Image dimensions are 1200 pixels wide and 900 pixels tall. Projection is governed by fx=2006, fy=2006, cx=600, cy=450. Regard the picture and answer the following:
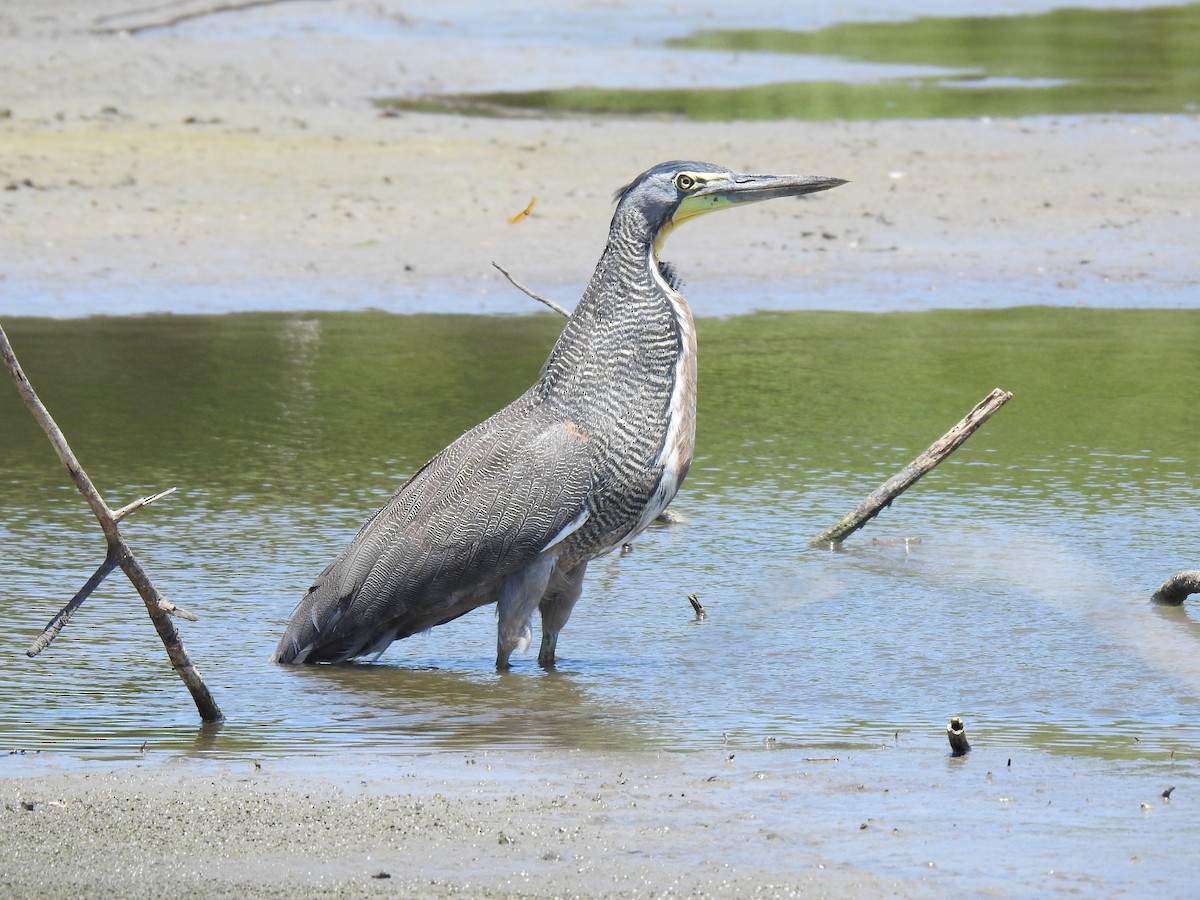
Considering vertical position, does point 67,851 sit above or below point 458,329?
above

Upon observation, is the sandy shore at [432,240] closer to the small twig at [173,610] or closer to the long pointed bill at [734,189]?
the small twig at [173,610]

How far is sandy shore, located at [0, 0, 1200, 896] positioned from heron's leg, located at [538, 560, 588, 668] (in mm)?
1238

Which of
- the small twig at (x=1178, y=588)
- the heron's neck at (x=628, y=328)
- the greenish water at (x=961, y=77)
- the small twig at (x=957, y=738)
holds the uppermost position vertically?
the heron's neck at (x=628, y=328)

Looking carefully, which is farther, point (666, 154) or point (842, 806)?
point (666, 154)

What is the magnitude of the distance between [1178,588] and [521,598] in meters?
2.50

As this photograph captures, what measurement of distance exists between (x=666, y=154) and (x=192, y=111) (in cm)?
509

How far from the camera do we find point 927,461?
8359 mm

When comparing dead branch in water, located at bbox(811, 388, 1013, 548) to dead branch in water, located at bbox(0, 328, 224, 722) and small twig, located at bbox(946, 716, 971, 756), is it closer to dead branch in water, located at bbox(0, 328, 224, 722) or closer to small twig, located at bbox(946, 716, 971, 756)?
small twig, located at bbox(946, 716, 971, 756)

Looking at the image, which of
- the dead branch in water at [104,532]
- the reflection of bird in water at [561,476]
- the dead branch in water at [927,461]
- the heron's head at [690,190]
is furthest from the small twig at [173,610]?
the dead branch in water at [927,461]

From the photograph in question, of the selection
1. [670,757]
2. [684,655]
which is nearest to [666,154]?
[684,655]

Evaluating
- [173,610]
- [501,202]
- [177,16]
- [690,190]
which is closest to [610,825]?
[173,610]

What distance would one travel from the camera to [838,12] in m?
33.0

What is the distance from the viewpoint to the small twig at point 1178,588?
7297 millimetres

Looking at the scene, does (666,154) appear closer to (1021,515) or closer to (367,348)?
(367,348)
